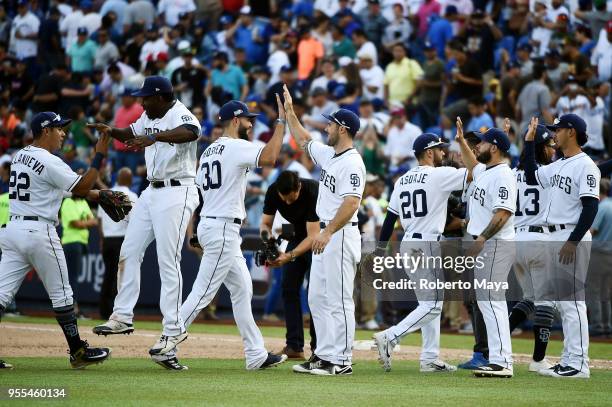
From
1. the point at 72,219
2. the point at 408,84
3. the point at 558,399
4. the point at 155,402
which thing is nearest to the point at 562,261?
the point at 558,399

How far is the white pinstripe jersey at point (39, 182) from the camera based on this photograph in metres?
10.5

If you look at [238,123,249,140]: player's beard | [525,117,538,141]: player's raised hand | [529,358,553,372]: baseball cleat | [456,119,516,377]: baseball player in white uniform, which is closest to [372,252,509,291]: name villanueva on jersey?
[456,119,516,377]: baseball player in white uniform

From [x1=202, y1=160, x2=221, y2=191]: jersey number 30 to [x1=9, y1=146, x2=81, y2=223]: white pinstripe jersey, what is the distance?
1.25 m

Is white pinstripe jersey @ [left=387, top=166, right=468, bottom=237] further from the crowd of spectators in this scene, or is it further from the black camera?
the crowd of spectators

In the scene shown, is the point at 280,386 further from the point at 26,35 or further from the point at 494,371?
the point at 26,35

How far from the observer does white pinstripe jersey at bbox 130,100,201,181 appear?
10.7 metres

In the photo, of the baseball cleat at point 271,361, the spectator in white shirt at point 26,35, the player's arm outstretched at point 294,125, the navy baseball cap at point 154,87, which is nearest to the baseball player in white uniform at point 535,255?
the player's arm outstretched at point 294,125

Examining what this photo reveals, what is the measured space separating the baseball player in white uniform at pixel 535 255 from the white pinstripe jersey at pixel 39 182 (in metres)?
4.66

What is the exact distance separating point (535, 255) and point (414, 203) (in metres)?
1.36

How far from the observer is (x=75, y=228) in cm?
1916

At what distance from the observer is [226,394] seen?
888 cm

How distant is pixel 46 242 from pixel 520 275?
17.1ft

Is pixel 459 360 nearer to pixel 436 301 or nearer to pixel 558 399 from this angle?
pixel 436 301

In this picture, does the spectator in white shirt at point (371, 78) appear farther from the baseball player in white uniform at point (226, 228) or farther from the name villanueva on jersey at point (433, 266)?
the baseball player in white uniform at point (226, 228)
